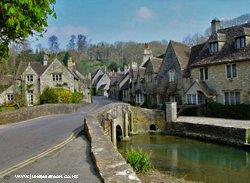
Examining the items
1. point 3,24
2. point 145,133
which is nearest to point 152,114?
point 145,133

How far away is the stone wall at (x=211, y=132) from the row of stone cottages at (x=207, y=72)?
623 centimetres

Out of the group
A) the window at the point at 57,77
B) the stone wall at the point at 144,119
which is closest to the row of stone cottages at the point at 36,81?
the window at the point at 57,77

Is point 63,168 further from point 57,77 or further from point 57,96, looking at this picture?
point 57,77

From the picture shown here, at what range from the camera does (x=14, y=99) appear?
5978 centimetres

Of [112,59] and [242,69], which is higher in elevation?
[112,59]

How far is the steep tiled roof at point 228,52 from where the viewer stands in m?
40.3

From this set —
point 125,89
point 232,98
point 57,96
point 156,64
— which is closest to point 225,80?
point 232,98

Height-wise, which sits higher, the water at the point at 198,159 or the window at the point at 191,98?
the window at the point at 191,98

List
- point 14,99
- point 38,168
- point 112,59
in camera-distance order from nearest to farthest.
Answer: point 38,168 → point 14,99 → point 112,59

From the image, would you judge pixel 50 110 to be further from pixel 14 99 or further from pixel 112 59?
pixel 112 59

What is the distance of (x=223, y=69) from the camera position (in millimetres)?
42562

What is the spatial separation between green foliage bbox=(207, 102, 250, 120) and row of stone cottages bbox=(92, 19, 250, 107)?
1.77 meters

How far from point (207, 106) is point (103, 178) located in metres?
34.2

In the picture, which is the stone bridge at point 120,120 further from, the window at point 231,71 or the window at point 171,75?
the window at point 231,71
